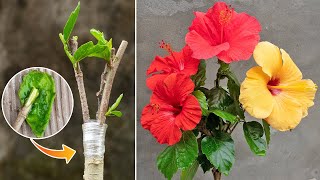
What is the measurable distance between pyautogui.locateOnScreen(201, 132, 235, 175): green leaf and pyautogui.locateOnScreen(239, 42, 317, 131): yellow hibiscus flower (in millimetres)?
118

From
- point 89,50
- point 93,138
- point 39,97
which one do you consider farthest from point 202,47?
point 39,97

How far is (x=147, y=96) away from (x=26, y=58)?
49cm

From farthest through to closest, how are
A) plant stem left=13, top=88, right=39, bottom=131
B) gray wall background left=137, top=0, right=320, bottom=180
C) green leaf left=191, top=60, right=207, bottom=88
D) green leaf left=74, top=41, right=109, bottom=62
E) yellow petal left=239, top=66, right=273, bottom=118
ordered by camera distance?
gray wall background left=137, top=0, right=320, bottom=180
plant stem left=13, top=88, right=39, bottom=131
green leaf left=74, top=41, right=109, bottom=62
green leaf left=191, top=60, right=207, bottom=88
yellow petal left=239, top=66, right=273, bottom=118

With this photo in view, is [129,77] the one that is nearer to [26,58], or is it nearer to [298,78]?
[26,58]

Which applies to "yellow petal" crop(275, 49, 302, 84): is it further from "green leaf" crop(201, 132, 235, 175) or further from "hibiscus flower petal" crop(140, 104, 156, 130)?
"hibiscus flower petal" crop(140, 104, 156, 130)

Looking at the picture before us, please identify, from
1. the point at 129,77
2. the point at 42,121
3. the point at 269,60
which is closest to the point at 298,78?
the point at 269,60

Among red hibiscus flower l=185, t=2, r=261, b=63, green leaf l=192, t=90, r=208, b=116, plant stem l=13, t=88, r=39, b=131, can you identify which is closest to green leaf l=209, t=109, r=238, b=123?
green leaf l=192, t=90, r=208, b=116

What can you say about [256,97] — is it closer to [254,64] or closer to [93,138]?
[93,138]

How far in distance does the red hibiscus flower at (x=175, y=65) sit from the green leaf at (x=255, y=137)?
219mm

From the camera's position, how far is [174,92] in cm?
137

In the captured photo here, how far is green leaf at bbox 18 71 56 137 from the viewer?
1974 mm

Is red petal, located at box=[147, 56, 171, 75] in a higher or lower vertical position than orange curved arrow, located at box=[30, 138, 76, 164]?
higher

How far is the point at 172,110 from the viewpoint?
54.9 inches

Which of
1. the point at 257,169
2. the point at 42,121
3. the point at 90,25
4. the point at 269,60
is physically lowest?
the point at 257,169
